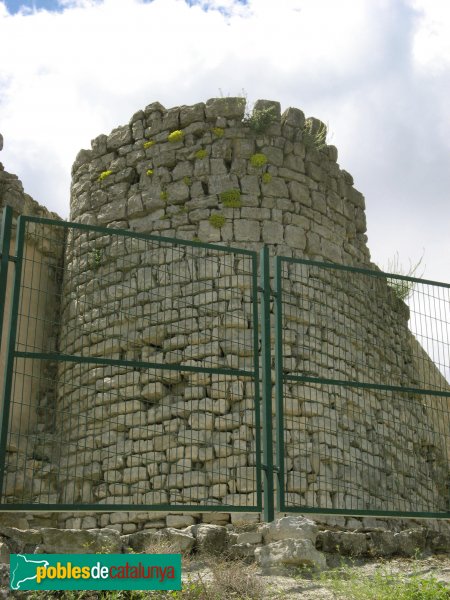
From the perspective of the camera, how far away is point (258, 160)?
10602 millimetres

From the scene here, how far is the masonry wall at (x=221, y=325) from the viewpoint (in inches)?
352

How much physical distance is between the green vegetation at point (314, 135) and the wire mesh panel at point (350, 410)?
1588mm

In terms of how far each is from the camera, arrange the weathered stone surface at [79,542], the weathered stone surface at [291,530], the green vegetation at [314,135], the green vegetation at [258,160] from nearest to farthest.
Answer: the weathered stone surface at [79,542] < the weathered stone surface at [291,530] < the green vegetation at [258,160] < the green vegetation at [314,135]

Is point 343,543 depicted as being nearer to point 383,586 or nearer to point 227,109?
point 383,586

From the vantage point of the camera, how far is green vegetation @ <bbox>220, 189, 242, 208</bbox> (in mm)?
10320

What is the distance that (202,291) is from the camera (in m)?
9.67

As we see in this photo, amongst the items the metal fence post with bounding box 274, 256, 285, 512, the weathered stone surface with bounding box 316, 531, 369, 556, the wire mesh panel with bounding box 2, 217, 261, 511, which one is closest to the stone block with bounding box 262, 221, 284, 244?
the wire mesh panel with bounding box 2, 217, 261, 511

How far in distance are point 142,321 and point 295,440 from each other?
200cm

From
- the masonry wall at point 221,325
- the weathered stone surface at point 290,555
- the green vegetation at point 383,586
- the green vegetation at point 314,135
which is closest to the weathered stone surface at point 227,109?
the masonry wall at point 221,325

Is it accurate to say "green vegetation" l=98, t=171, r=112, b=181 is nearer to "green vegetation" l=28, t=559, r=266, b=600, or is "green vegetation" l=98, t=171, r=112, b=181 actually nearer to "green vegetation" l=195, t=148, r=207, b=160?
"green vegetation" l=195, t=148, r=207, b=160

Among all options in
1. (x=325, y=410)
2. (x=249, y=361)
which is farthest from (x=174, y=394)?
(x=325, y=410)

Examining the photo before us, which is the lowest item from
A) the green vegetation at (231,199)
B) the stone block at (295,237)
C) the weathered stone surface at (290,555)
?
the weathered stone surface at (290,555)

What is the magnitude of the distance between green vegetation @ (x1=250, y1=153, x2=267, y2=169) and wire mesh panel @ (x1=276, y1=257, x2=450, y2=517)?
1.29 metres

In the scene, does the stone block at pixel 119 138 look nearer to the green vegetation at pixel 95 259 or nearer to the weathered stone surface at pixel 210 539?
the green vegetation at pixel 95 259
